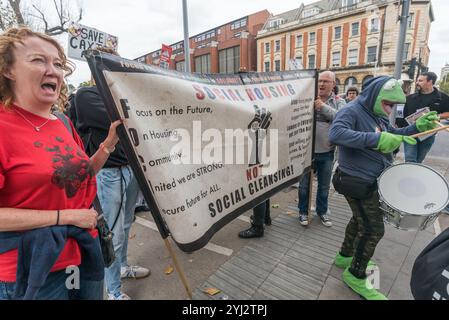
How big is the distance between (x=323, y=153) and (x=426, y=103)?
2899mm

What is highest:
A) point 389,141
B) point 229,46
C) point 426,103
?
point 229,46

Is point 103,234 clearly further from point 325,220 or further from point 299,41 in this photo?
point 299,41

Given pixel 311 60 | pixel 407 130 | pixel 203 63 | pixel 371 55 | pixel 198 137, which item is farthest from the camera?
pixel 203 63

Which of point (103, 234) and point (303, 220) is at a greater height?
point (103, 234)

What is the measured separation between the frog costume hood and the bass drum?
552 mm

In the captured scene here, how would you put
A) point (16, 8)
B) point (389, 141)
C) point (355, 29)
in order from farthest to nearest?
point (355, 29)
point (16, 8)
point (389, 141)

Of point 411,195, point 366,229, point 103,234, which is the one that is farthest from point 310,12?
point 103,234

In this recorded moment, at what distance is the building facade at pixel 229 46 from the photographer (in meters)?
42.0

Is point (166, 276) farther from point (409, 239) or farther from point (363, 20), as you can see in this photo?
point (363, 20)

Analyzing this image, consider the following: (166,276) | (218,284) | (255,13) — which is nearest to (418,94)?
(218,284)

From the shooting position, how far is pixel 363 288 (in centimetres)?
239

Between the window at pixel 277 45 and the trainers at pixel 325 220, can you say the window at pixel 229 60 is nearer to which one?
the window at pixel 277 45

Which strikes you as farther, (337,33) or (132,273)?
(337,33)
